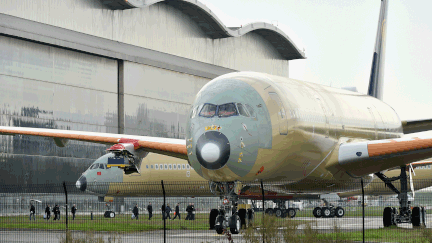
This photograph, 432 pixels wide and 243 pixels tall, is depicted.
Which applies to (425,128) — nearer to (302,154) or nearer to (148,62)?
(302,154)

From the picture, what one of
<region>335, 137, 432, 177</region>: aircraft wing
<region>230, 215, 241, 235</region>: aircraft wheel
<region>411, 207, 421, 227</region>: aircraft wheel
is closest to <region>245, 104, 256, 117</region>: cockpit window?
<region>230, 215, 241, 235</region>: aircraft wheel

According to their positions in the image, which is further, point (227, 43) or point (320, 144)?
point (227, 43)

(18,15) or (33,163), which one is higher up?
(18,15)

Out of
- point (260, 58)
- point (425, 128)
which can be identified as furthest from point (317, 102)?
point (260, 58)

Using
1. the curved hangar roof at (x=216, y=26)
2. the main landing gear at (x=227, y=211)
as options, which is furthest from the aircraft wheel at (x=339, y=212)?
the curved hangar roof at (x=216, y=26)

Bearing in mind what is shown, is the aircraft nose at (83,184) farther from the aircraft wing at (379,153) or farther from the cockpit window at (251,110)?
the cockpit window at (251,110)

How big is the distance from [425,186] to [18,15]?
30.8 meters

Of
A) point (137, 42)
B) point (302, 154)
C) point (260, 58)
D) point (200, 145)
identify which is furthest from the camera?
point (260, 58)

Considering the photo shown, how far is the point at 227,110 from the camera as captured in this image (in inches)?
713

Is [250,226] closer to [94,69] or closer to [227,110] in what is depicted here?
[227,110]

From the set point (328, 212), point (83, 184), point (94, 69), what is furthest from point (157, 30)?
point (328, 212)

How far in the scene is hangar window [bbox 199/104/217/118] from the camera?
1809 centimetres

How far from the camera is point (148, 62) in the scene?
55.4 meters

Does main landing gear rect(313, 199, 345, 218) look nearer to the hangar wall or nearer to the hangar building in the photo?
the hangar building
